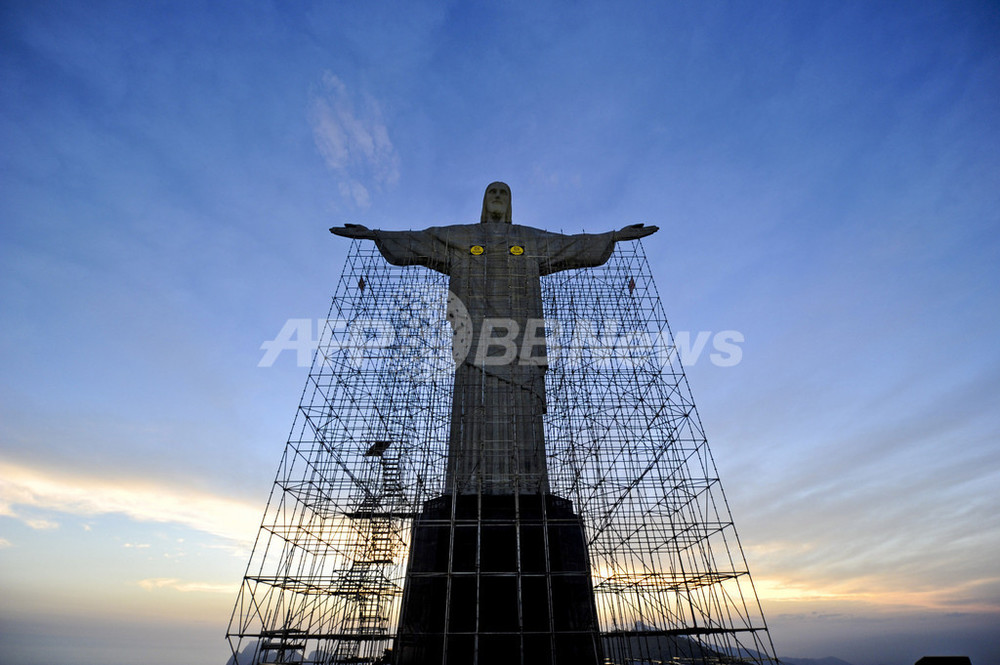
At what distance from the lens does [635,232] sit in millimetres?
16703

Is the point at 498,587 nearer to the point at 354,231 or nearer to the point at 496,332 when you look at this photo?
the point at 496,332

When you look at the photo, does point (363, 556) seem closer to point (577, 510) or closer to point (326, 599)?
point (326, 599)

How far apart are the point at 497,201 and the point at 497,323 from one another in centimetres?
480

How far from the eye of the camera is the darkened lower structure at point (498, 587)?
34.4 ft

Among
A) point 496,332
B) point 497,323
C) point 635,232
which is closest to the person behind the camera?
point 496,332

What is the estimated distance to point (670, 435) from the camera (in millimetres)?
14570

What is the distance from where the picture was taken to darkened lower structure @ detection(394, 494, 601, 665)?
10.5 metres

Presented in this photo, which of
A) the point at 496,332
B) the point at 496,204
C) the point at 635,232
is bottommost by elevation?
the point at 496,332

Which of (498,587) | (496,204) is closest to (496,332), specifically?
(496,204)

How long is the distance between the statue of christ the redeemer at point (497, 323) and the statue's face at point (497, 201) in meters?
0.03

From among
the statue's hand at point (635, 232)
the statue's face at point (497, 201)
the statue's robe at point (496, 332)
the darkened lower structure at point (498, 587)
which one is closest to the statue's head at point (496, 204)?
the statue's face at point (497, 201)

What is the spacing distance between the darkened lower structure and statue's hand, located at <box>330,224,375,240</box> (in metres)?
8.08

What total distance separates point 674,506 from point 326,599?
8.86 meters

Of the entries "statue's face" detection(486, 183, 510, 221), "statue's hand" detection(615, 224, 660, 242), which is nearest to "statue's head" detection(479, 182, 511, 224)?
"statue's face" detection(486, 183, 510, 221)
